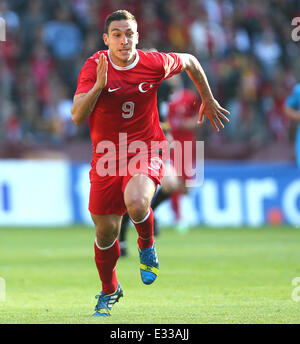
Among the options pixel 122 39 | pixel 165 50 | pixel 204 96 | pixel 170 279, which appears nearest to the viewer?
pixel 122 39

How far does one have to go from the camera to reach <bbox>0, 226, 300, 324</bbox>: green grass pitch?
6617 millimetres

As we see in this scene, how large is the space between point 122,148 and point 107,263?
877 millimetres

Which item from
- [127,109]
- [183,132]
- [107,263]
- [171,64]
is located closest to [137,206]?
[107,263]

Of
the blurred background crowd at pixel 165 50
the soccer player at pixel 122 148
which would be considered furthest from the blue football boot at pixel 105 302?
the blurred background crowd at pixel 165 50

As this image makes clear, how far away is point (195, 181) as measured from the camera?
15797 millimetres

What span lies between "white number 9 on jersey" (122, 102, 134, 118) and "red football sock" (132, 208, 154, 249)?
2.43 feet

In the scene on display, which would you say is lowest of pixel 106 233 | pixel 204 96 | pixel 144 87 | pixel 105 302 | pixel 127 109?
pixel 105 302

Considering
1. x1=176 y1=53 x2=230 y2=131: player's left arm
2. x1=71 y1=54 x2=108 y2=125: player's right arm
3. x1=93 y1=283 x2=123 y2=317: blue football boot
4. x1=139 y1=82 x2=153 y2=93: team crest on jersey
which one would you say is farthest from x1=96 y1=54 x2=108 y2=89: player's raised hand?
x1=93 y1=283 x2=123 y2=317: blue football boot

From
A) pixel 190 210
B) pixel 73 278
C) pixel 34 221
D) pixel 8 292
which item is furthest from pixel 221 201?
pixel 8 292

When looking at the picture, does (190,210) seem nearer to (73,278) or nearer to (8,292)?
(73,278)

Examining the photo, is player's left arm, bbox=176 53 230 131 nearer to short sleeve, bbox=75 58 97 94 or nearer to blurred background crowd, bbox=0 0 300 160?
short sleeve, bbox=75 58 97 94

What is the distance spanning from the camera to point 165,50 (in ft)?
62.7

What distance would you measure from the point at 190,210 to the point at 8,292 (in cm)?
870

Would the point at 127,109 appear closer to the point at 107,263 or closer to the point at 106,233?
the point at 106,233
